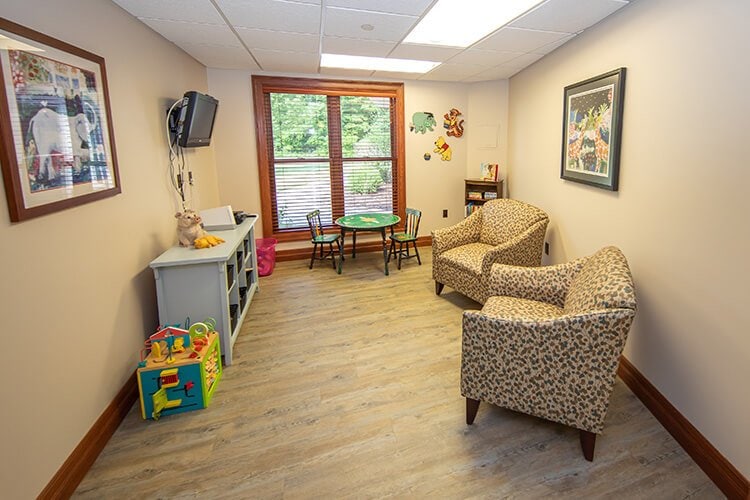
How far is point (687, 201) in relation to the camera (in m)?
2.04

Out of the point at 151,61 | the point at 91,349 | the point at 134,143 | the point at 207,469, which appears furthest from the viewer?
the point at 151,61

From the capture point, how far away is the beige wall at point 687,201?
5.70 ft

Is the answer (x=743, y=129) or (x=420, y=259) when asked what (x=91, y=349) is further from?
(x=420, y=259)

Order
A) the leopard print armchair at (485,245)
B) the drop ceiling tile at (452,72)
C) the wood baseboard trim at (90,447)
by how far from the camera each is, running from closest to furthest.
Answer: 1. the wood baseboard trim at (90,447)
2. the leopard print armchair at (485,245)
3. the drop ceiling tile at (452,72)

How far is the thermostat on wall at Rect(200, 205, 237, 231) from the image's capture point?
11.6ft

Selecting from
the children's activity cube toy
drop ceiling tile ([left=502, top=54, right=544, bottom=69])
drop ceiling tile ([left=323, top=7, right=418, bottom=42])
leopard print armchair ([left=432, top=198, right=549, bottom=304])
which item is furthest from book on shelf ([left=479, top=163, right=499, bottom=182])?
the children's activity cube toy

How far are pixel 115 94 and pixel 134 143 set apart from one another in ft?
1.07

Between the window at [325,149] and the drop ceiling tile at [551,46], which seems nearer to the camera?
the drop ceiling tile at [551,46]

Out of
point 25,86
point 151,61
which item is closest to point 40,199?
point 25,86

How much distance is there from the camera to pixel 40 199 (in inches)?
66.8

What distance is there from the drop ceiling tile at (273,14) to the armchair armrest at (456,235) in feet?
7.02

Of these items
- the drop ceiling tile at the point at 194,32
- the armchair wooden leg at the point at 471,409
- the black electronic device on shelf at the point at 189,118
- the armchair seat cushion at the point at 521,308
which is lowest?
the armchair wooden leg at the point at 471,409

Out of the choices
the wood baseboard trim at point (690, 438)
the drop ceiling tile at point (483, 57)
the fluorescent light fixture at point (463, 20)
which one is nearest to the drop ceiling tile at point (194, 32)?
the fluorescent light fixture at point (463, 20)

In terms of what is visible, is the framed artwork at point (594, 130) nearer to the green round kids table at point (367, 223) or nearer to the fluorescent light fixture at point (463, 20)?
the fluorescent light fixture at point (463, 20)
